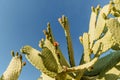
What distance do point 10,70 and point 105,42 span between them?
3.78 ft

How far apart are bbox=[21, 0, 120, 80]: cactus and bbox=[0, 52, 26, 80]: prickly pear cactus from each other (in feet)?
0.66

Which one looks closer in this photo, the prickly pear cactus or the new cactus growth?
the new cactus growth

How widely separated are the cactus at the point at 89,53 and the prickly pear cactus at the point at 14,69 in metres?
0.20

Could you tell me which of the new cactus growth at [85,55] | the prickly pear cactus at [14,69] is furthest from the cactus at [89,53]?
the prickly pear cactus at [14,69]

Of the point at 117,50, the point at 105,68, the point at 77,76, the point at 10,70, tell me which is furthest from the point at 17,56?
the point at 117,50

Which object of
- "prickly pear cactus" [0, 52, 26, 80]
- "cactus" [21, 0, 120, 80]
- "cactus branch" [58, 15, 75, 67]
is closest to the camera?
"cactus" [21, 0, 120, 80]

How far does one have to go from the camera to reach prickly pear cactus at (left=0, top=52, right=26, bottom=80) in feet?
11.5

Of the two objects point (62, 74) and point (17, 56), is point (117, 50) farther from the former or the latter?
point (17, 56)

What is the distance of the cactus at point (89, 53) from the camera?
3.26 m

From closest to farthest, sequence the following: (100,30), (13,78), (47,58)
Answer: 1. (47,58)
2. (13,78)
3. (100,30)

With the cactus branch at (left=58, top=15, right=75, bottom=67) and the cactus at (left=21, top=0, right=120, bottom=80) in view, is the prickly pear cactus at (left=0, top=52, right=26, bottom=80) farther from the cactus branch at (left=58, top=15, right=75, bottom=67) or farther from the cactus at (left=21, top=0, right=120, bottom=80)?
the cactus branch at (left=58, top=15, right=75, bottom=67)

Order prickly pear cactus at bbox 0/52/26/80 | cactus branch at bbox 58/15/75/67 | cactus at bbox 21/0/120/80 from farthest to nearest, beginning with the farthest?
1. cactus branch at bbox 58/15/75/67
2. prickly pear cactus at bbox 0/52/26/80
3. cactus at bbox 21/0/120/80

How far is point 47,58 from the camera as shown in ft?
10.6

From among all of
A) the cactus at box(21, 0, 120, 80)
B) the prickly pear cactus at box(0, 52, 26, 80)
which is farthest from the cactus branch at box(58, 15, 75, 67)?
the prickly pear cactus at box(0, 52, 26, 80)
